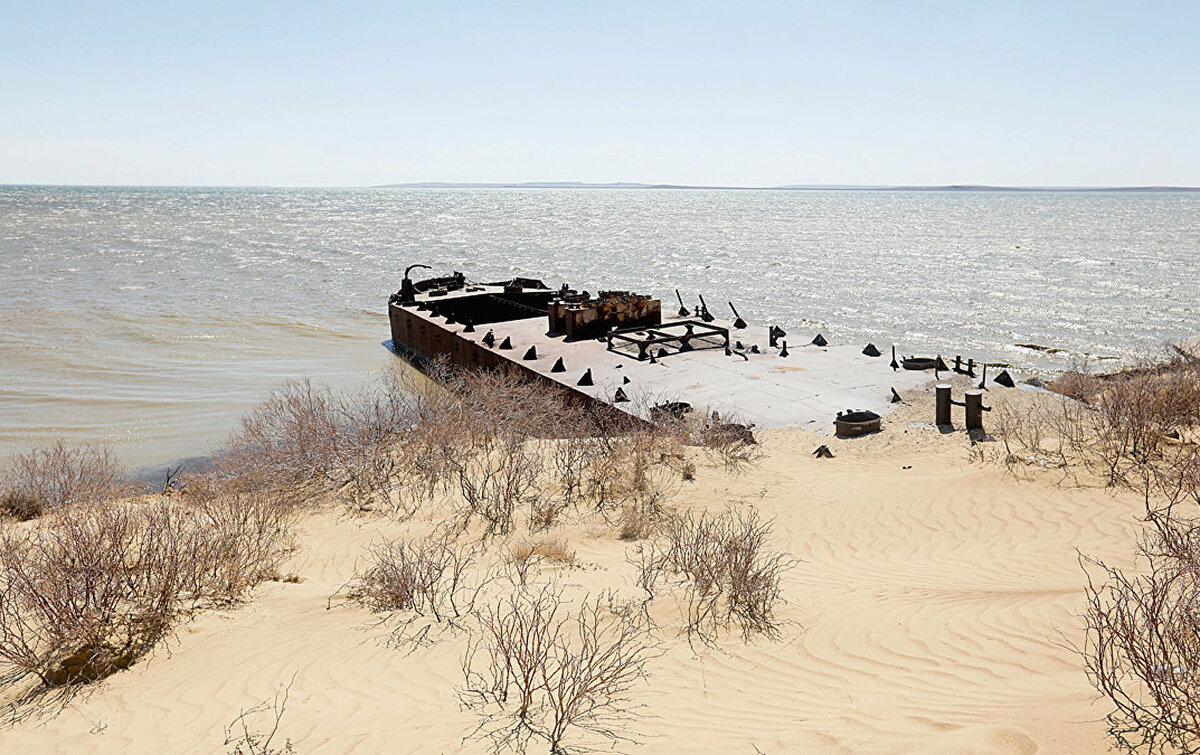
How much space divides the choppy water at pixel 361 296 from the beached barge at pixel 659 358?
5.27 meters

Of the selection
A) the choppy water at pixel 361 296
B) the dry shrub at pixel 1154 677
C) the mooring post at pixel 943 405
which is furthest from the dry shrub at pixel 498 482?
the choppy water at pixel 361 296

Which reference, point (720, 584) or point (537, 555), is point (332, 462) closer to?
point (537, 555)

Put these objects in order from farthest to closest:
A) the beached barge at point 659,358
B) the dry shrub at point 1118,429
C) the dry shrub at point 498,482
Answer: the beached barge at point 659,358 < the dry shrub at point 1118,429 < the dry shrub at point 498,482

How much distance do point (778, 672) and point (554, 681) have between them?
4.91 feet

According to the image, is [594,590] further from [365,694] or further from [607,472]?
[607,472]

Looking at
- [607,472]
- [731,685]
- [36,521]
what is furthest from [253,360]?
[731,685]

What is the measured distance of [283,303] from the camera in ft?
135

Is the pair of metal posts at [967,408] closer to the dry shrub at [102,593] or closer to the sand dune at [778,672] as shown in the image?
the sand dune at [778,672]

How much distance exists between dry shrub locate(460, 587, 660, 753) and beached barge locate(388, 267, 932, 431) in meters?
9.02

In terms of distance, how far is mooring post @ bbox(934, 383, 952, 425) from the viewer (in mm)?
13945

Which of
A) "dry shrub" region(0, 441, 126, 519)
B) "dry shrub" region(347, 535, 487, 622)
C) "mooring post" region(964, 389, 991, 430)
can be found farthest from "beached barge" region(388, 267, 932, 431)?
"dry shrub" region(0, 441, 126, 519)

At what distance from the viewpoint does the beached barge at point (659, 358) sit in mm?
15859

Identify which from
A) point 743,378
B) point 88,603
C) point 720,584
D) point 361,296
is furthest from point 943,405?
point 361,296

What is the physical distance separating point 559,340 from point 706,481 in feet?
39.4
